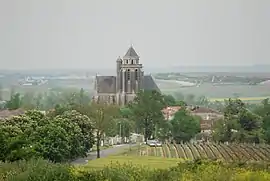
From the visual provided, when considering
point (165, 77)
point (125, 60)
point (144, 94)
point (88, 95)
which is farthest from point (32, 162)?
point (165, 77)

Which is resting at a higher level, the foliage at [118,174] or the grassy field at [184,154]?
the foliage at [118,174]

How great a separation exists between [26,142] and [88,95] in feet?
68.2

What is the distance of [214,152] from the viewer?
12.2 meters

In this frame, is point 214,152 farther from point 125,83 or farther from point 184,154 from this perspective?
point 125,83

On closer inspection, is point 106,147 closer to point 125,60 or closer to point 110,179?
point 110,179

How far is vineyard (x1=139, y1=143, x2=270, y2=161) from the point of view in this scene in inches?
449

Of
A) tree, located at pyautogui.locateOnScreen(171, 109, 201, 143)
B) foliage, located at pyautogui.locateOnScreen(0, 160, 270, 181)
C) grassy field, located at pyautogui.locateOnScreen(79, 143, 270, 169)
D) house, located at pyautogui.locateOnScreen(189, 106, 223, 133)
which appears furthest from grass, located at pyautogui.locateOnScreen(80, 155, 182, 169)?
house, located at pyautogui.locateOnScreen(189, 106, 223, 133)

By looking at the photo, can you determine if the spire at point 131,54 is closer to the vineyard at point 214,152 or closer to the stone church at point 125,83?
the stone church at point 125,83

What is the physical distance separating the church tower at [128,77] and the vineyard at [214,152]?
12.5 m

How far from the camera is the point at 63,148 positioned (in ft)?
34.0

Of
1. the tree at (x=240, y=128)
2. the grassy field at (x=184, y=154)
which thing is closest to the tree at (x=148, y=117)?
the tree at (x=240, y=128)

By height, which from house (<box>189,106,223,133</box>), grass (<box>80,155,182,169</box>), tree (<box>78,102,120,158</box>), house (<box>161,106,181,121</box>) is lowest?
house (<box>189,106,223,133</box>)

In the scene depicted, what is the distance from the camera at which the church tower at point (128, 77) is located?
86.0 feet

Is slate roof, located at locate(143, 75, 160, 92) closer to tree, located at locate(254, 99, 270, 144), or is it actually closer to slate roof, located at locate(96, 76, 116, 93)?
slate roof, located at locate(96, 76, 116, 93)
